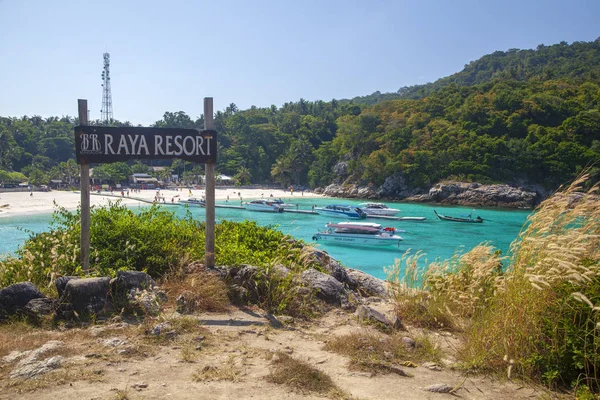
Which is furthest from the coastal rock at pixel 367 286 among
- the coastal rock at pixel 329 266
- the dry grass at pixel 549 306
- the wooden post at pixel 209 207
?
the dry grass at pixel 549 306

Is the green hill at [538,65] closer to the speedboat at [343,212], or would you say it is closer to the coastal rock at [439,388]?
the speedboat at [343,212]

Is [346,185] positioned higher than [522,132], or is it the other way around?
[522,132]

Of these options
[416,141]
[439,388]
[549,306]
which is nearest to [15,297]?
[439,388]

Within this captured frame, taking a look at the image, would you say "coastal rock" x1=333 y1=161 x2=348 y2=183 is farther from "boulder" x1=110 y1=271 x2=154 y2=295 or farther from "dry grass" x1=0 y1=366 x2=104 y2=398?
"dry grass" x1=0 y1=366 x2=104 y2=398

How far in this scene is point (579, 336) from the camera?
3777 mm

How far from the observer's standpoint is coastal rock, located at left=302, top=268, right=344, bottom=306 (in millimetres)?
6711

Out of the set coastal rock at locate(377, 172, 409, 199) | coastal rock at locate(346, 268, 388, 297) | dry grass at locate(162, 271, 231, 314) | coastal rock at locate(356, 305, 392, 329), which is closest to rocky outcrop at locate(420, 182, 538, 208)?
coastal rock at locate(377, 172, 409, 199)

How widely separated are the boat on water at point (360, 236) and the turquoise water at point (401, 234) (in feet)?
2.05

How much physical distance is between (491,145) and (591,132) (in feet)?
48.1

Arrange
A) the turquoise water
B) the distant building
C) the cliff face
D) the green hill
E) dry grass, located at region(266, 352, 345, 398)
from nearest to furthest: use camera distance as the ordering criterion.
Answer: dry grass, located at region(266, 352, 345, 398)
the turquoise water
the cliff face
the distant building
the green hill

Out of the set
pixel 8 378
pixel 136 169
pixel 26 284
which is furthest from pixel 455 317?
pixel 136 169

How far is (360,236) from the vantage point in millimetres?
31016

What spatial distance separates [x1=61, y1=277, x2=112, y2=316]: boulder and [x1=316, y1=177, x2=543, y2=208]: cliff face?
213 feet

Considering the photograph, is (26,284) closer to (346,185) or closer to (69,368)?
(69,368)
